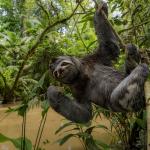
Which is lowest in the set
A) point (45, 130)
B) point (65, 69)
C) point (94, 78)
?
point (45, 130)

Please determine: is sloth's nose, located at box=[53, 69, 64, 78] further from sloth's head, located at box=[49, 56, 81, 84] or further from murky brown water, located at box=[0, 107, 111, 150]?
murky brown water, located at box=[0, 107, 111, 150]

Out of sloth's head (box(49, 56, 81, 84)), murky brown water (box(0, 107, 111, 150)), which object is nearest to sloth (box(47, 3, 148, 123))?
sloth's head (box(49, 56, 81, 84))

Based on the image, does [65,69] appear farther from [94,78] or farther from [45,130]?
[45,130]

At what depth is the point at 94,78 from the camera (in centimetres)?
425

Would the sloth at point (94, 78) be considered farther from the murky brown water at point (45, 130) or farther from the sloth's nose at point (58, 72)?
the murky brown water at point (45, 130)

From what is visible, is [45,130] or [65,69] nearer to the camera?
[65,69]

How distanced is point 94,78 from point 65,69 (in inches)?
17.1

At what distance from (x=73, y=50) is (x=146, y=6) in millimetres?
4964

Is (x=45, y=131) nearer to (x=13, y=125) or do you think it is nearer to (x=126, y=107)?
(x=13, y=125)

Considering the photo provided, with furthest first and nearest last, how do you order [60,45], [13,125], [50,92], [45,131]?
[60,45], [13,125], [45,131], [50,92]

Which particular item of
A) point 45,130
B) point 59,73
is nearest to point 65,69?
point 59,73

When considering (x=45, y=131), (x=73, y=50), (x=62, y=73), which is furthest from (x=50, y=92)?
(x=73, y=50)

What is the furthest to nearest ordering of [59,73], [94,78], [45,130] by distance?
[45,130]
[94,78]
[59,73]

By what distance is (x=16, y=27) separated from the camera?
Answer: 69.4 feet
